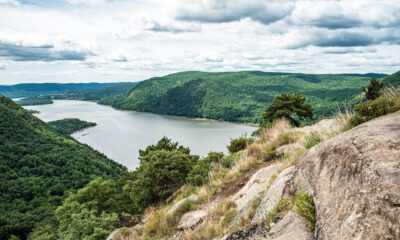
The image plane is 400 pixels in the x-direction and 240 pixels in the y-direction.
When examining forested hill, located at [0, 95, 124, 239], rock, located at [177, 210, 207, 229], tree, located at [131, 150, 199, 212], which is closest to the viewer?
rock, located at [177, 210, 207, 229]

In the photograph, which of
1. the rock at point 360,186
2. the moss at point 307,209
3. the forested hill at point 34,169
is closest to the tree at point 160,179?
the moss at point 307,209

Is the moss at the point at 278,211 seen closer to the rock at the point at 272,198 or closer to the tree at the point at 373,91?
the rock at the point at 272,198

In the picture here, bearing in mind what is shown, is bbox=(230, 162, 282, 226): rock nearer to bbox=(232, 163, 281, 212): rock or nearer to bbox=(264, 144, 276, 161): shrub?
bbox=(232, 163, 281, 212): rock

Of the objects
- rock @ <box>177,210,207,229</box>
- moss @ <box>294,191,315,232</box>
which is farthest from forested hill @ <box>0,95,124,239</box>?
moss @ <box>294,191,315,232</box>

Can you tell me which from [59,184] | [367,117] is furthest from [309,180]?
[59,184]

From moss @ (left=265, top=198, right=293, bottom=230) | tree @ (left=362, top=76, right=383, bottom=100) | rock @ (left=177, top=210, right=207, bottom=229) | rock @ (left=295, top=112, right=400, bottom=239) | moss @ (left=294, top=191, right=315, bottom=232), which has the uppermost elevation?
tree @ (left=362, top=76, right=383, bottom=100)

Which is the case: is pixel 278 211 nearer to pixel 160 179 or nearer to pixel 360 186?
pixel 360 186

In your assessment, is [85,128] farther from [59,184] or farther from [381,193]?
[381,193]
